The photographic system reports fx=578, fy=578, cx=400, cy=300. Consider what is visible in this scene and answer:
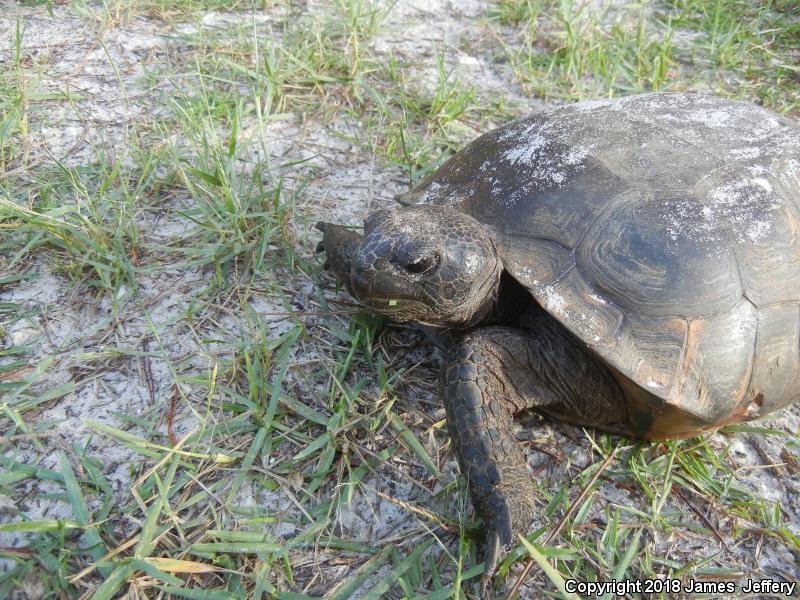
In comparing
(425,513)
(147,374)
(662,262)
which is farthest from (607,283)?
(147,374)

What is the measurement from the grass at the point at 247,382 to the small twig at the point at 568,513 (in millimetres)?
14

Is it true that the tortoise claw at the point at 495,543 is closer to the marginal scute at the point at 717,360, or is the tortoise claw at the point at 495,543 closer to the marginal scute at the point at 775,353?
the marginal scute at the point at 717,360

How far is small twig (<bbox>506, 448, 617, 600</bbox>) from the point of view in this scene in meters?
1.77

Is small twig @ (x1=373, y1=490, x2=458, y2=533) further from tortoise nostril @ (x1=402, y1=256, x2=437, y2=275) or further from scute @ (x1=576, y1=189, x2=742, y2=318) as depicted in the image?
scute @ (x1=576, y1=189, x2=742, y2=318)

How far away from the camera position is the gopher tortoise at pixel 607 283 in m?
2.00

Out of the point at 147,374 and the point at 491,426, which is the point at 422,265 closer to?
the point at 491,426

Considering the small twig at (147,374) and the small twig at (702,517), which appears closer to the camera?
the small twig at (702,517)

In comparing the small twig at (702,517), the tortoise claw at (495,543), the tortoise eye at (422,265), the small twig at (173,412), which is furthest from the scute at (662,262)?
the small twig at (173,412)

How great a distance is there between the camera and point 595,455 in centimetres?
224

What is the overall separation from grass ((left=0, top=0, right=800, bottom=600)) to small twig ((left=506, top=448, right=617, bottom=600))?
0.05 ft

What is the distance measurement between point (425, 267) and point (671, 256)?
0.87 m

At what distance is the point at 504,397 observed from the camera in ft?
6.98

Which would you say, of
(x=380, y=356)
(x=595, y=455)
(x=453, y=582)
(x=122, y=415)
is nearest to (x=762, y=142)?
(x=595, y=455)

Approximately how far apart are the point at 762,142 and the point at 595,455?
56.2 inches
